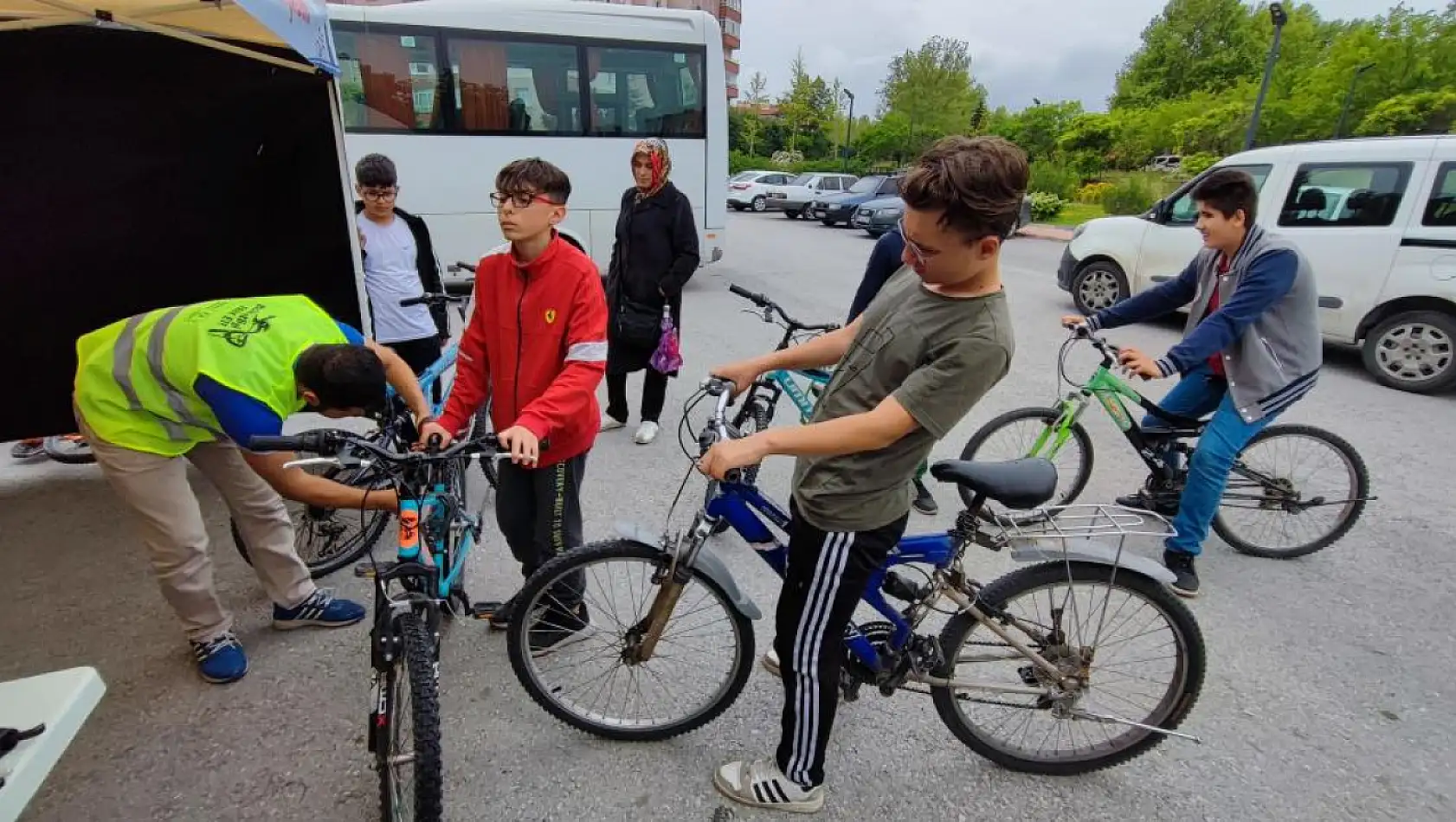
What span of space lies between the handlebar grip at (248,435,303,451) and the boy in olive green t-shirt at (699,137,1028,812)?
1039 millimetres

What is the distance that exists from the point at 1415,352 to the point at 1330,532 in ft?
13.4

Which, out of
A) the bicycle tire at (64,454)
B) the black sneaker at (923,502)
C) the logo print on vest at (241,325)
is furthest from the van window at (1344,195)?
the bicycle tire at (64,454)

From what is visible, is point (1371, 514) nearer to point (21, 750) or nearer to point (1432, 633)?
point (1432, 633)

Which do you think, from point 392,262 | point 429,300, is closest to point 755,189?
point 392,262

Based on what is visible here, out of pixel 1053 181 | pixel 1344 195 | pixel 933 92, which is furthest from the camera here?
pixel 933 92

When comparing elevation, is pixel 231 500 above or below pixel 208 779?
above

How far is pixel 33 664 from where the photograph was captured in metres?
2.71

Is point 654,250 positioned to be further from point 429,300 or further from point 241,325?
point 241,325

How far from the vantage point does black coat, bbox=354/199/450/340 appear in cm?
413

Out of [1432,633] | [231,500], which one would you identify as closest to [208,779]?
[231,500]

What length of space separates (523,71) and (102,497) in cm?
673

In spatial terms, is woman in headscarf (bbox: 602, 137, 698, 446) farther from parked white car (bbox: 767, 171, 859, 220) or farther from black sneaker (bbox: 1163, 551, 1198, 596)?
parked white car (bbox: 767, 171, 859, 220)

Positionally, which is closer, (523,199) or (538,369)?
(523,199)

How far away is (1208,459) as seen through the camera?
10.4 ft
